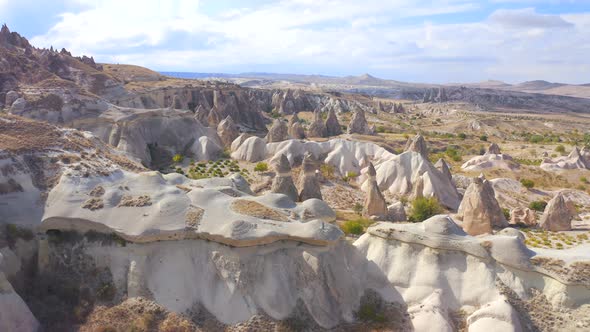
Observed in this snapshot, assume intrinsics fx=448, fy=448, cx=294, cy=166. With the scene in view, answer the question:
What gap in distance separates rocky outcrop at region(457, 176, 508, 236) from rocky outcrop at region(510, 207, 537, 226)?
289cm

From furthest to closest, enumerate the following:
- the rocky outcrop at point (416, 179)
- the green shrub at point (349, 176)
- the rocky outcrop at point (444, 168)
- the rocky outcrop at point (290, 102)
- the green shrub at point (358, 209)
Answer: the rocky outcrop at point (290, 102) < the green shrub at point (349, 176) < the rocky outcrop at point (444, 168) < the rocky outcrop at point (416, 179) < the green shrub at point (358, 209)

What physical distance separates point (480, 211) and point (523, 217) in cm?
591

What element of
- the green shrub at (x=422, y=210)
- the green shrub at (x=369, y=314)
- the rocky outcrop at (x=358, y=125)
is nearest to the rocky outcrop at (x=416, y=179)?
the green shrub at (x=422, y=210)

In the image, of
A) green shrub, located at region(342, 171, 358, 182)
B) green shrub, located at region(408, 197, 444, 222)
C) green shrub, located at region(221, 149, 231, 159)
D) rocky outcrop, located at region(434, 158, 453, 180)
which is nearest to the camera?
green shrub, located at region(408, 197, 444, 222)

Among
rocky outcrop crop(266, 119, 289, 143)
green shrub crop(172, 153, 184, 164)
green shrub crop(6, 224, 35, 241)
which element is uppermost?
rocky outcrop crop(266, 119, 289, 143)

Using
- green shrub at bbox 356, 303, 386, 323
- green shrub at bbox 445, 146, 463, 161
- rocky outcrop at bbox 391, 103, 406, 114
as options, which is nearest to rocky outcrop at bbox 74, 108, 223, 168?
Result: green shrub at bbox 356, 303, 386, 323

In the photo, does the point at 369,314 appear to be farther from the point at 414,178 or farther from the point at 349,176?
the point at 349,176

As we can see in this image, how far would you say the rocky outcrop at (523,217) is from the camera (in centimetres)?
2957

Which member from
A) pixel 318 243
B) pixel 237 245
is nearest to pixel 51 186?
pixel 237 245

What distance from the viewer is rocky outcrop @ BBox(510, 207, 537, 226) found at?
1164 inches

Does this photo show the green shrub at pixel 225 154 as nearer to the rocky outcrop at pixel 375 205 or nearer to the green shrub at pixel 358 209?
the green shrub at pixel 358 209

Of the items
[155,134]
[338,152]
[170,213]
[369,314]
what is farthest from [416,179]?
[155,134]

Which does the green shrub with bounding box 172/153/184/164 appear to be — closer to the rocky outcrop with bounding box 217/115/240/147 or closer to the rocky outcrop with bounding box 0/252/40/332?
the rocky outcrop with bounding box 217/115/240/147

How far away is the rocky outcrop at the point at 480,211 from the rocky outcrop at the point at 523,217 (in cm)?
289
